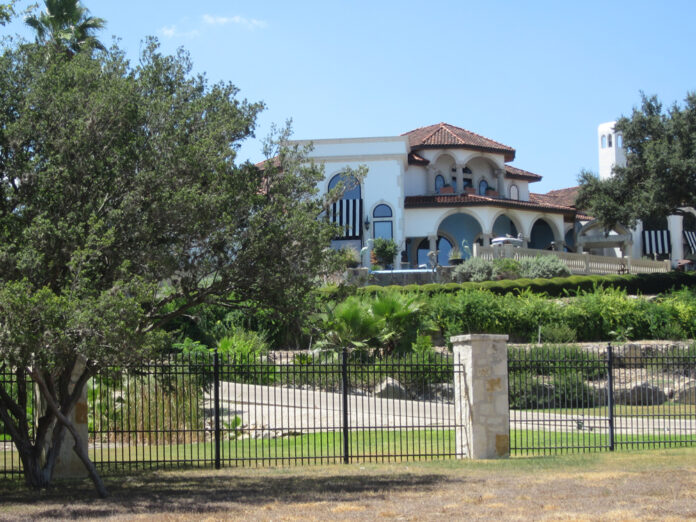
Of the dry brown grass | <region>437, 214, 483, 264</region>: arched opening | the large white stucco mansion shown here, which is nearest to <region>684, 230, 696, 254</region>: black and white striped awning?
the large white stucco mansion

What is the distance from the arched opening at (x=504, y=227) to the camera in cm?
4844

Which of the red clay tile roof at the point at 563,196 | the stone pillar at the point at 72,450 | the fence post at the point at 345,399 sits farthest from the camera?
A: the red clay tile roof at the point at 563,196

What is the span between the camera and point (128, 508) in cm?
956

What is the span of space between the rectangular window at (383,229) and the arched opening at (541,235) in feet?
36.3

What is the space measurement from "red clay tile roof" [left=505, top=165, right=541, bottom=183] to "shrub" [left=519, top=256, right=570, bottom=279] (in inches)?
651

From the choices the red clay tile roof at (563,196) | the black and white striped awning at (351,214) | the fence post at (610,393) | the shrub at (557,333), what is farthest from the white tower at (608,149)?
the fence post at (610,393)

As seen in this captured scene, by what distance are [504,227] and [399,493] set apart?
39.4 meters

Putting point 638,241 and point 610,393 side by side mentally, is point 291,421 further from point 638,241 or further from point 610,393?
point 638,241

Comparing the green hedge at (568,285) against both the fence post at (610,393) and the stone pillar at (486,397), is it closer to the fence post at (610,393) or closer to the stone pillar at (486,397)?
the fence post at (610,393)

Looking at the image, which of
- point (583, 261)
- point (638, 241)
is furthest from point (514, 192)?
point (583, 261)

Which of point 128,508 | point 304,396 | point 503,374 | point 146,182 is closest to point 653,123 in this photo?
point 304,396

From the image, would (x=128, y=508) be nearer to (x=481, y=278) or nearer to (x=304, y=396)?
(x=304, y=396)

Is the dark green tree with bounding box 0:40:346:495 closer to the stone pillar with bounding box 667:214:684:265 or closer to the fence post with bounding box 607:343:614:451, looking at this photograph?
the fence post with bounding box 607:343:614:451

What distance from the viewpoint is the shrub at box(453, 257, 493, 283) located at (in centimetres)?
3341
